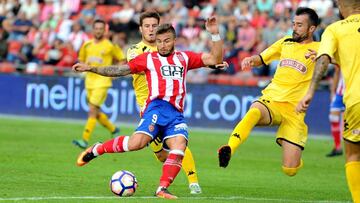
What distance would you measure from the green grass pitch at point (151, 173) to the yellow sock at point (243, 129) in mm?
731

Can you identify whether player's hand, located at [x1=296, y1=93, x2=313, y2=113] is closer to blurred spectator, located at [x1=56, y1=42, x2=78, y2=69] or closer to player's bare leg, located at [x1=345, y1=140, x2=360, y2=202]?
player's bare leg, located at [x1=345, y1=140, x2=360, y2=202]

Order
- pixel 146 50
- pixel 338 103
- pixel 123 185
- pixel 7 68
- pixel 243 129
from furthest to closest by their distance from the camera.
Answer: pixel 7 68 → pixel 338 103 → pixel 146 50 → pixel 243 129 → pixel 123 185

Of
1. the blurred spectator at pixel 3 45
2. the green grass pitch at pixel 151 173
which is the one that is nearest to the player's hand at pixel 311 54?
the green grass pitch at pixel 151 173

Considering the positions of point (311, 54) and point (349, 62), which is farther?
point (311, 54)

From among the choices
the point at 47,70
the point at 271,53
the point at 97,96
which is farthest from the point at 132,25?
the point at 271,53

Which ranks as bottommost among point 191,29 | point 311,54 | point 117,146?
point 191,29

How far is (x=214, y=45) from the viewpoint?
12000mm

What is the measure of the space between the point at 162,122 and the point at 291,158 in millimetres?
2100

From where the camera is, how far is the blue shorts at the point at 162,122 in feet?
39.6

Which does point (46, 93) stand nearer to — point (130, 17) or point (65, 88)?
point (65, 88)

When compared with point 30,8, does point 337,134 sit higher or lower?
lower

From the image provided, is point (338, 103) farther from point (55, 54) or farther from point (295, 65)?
point (55, 54)

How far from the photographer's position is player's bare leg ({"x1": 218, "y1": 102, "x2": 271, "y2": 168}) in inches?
464

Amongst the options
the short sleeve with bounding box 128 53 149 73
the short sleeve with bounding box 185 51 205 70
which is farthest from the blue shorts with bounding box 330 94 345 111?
the short sleeve with bounding box 128 53 149 73
